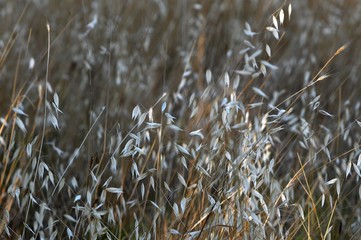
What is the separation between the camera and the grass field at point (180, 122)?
5.50ft

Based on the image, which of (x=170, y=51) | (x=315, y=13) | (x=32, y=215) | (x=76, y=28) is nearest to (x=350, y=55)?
(x=315, y=13)

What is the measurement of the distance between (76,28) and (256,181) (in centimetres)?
181

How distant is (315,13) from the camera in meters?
3.54

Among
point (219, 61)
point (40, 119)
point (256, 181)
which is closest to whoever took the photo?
point (256, 181)

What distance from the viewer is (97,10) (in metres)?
3.53

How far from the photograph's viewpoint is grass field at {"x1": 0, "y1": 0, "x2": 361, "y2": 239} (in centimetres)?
168

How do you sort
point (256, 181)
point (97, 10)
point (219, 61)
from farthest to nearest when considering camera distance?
point (97, 10)
point (219, 61)
point (256, 181)

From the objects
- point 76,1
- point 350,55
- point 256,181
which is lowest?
point 350,55

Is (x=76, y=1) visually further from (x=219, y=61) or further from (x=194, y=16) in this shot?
(x=219, y=61)

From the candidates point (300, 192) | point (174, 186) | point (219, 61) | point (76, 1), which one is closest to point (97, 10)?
point (76, 1)

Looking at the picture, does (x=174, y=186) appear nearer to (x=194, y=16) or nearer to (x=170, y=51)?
(x=170, y=51)

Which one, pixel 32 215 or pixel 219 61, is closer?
pixel 32 215

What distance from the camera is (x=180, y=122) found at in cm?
249

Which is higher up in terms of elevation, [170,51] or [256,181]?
[256,181]
